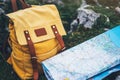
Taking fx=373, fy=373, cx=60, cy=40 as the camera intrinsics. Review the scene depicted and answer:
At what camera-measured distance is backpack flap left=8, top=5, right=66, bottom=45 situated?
5496 millimetres

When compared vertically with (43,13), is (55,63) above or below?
below

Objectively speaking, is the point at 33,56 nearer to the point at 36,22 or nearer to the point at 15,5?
the point at 36,22

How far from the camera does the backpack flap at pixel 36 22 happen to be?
5.50m

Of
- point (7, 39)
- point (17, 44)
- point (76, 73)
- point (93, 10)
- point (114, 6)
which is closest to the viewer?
point (76, 73)

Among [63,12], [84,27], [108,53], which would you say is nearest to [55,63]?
[108,53]

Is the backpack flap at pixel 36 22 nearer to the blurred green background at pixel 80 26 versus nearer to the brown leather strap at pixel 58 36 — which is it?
the brown leather strap at pixel 58 36

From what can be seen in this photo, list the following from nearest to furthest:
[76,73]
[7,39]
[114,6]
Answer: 1. [76,73]
2. [7,39]
3. [114,6]

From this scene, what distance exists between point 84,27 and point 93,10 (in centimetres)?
40

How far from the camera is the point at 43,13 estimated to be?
5.75m

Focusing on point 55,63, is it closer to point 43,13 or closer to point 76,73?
point 76,73

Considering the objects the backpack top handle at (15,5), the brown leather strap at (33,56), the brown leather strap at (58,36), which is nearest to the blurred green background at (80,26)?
the brown leather strap at (33,56)

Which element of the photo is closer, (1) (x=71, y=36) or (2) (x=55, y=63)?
(2) (x=55, y=63)

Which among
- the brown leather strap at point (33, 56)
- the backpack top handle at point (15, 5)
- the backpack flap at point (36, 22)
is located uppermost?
the backpack top handle at point (15, 5)

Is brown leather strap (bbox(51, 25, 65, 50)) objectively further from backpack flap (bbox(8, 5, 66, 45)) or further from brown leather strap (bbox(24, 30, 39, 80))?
brown leather strap (bbox(24, 30, 39, 80))
